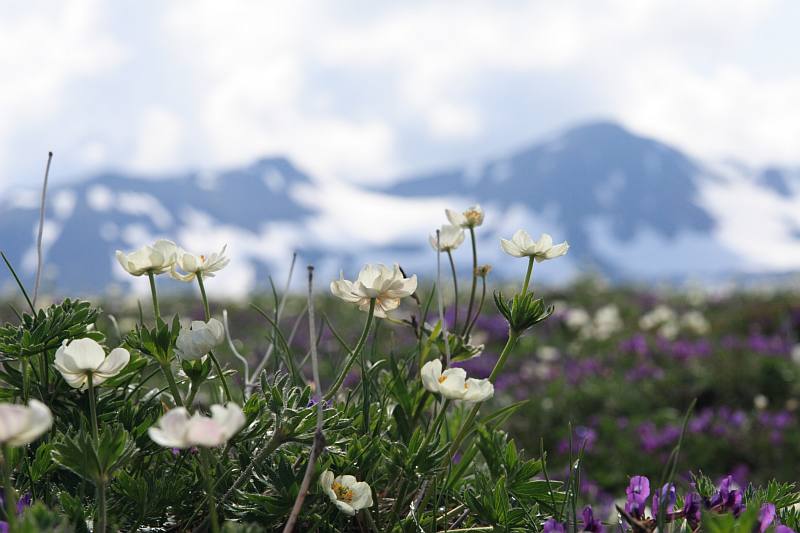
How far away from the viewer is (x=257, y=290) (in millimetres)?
16062

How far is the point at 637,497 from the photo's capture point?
4.74 feet

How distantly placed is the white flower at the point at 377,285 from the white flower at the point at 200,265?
328 mm

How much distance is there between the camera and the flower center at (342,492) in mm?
1423

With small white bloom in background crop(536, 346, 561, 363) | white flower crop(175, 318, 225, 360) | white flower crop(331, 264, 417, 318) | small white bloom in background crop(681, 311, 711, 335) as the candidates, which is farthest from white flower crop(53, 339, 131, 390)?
small white bloom in background crop(681, 311, 711, 335)

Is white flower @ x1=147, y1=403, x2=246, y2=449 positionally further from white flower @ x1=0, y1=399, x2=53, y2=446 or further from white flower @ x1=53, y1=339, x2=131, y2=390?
white flower @ x1=53, y1=339, x2=131, y2=390

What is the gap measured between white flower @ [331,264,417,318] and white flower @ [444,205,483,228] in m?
0.47

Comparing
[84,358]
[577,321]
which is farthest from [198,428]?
[577,321]

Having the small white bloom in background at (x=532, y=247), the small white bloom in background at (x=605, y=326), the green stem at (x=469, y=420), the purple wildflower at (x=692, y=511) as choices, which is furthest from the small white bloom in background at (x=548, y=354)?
the purple wildflower at (x=692, y=511)

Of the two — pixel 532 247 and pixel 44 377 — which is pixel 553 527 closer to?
pixel 532 247

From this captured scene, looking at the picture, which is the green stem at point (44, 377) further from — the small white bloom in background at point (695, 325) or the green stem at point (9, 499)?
the small white bloom in background at point (695, 325)

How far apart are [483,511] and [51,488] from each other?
0.89m

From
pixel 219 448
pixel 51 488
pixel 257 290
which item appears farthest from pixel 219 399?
pixel 257 290

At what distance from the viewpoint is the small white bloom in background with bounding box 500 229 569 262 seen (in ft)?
5.72

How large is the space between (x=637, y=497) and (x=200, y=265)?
42.8 inches
